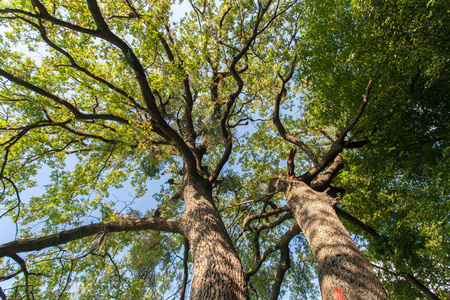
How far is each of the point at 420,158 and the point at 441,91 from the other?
161 cm

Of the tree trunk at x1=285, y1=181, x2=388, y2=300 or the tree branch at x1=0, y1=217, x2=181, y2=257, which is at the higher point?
the tree branch at x1=0, y1=217, x2=181, y2=257

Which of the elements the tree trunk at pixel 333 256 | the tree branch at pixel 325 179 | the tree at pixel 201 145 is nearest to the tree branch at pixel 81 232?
the tree at pixel 201 145

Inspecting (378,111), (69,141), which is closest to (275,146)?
(378,111)

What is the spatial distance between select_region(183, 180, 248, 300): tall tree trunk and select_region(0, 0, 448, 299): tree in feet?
0.08

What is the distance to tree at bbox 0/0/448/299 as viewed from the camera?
3.87 m

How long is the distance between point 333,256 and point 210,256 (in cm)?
195

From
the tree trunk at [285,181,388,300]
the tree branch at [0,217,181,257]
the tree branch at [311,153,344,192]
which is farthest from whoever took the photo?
the tree branch at [311,153,344,192]

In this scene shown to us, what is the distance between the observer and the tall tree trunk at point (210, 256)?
2943 mm

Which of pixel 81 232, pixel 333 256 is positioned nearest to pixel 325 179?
pixel 333 256

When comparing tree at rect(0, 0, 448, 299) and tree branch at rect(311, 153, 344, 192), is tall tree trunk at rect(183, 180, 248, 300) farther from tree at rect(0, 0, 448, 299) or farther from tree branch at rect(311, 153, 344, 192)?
tree branch at rect(311, 153, 344, 192)

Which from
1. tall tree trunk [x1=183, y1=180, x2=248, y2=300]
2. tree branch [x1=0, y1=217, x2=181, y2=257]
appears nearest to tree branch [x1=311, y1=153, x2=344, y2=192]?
tall tree trunk [x1=183, y1=180, x2=248, y2=300]

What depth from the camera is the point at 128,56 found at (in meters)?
4.01

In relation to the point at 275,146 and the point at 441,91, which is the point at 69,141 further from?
the point at 441,91

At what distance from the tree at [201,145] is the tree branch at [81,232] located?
2 cm
